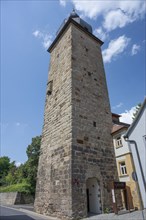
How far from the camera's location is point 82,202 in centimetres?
782

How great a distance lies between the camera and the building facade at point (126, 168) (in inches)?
352

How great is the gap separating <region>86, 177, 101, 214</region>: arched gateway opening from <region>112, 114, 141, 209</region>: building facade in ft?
4.91

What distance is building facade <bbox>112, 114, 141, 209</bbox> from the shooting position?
8952 millimetres

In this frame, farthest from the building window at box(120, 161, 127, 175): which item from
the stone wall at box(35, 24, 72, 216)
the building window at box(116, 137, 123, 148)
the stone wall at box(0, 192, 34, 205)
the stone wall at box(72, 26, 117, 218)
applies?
the stone wall at box(0, 192, 34, 205)

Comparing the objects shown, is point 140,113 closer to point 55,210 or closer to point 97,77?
point 97,77

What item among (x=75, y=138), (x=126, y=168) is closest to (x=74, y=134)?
(x=75, y=138)

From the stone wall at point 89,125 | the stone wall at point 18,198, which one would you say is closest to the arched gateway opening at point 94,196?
the stone wall at point 89,125

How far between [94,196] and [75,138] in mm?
3279

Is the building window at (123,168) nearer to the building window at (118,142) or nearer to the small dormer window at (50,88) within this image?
the building window at (118,142)

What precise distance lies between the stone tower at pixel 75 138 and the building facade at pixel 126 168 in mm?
403

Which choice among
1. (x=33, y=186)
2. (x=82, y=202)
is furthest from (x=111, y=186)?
(x=33, y=186)

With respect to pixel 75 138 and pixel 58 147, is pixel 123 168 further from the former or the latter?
pixel 58 147

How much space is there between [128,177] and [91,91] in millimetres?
5748

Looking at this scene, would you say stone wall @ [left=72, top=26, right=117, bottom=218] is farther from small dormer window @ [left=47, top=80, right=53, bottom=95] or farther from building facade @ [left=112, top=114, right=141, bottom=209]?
small dormer window @ [left=47, top=80, right=53, bottom=95]
